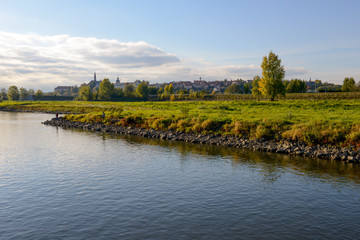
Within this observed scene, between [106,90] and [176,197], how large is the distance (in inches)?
6562

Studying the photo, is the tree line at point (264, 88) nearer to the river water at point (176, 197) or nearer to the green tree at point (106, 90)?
the green tree at point (106, 90)

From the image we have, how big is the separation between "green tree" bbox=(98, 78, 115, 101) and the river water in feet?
485

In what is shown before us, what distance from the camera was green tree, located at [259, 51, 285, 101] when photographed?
82.6 meters

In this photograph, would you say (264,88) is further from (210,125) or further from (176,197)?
(176,197)

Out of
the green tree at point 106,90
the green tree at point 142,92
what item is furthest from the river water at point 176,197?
the green tree at point 142,92

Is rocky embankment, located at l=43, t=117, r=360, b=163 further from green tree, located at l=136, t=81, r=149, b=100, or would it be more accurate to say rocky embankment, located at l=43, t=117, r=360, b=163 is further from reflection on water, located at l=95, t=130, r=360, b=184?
green tree, located at l=136, t=81, r=149, b=100

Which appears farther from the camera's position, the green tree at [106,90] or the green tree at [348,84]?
the green tree at [106,90]

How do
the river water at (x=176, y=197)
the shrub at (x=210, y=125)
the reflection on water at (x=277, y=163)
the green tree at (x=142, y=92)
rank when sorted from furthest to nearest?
the green tree at (x=142, y=92) → the shrub at (x=210, y=125) → the reflection on water at (x=277, y=163) → the river water at (x=176, y=197)

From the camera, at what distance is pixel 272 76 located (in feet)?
274

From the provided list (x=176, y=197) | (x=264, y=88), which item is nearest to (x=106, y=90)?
(x=264, y=88)

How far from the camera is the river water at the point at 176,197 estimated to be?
15.3 metres

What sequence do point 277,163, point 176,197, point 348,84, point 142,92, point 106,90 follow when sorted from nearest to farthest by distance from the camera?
1. point 176,197
2. point 277,163
3. point 348,84
4. point 106,90
5. point 142,92

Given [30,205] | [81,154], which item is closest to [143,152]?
[81,154]

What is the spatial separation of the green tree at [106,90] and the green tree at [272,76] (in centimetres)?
11709
